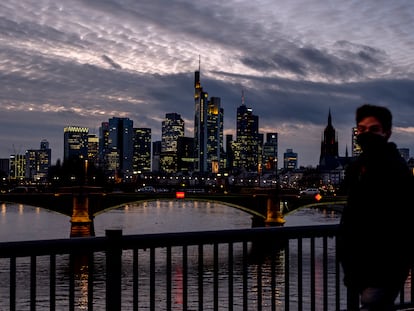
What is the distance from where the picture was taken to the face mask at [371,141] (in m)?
4.43

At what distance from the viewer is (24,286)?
40094 millimetres

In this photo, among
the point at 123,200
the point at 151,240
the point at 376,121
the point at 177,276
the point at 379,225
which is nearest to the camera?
the point at 379,225

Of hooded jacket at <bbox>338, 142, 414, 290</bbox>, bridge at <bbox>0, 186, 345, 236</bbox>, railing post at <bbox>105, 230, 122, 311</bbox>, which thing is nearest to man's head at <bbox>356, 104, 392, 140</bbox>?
hooded jacket at <bbox>338, 142, 414, 290</bbox>

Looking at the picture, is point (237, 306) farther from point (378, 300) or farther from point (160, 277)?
point (378, 300)

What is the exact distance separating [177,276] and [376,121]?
136ft

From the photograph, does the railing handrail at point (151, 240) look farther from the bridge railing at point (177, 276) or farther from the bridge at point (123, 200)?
the bridge at point (123, 200)

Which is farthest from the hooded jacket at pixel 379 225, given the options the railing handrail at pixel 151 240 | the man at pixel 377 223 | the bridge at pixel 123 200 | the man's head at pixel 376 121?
the bridge at pixel 123 200

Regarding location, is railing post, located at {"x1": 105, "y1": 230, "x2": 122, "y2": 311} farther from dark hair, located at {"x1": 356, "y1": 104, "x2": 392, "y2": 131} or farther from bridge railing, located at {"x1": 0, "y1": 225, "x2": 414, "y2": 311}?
dark hair, located at {"x1": 356, "y1": 104, "x2": 392, "y2": 131}

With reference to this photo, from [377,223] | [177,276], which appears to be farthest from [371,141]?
[177,276]

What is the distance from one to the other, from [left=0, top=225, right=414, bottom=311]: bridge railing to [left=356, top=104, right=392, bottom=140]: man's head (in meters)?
1.36

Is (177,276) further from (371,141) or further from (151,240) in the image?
(371,141)

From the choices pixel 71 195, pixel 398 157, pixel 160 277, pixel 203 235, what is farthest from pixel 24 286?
pixel 71 195

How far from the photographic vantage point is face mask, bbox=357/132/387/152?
443 cm

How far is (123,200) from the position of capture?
8181cm
